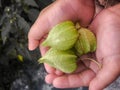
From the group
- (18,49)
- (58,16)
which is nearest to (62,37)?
(58,16)

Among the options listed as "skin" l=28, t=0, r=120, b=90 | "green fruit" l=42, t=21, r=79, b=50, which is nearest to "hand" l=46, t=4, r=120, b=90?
"skin" l=28, t=0, r=120, b=90

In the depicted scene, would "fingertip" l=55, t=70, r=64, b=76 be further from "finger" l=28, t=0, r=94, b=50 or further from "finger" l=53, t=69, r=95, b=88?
"finger" l=28, t=0, r=94, b=50

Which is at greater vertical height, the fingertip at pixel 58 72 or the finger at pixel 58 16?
the finger at pixel 58 16

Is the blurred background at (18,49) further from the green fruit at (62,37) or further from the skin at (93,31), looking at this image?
the green fruit at (62,37)

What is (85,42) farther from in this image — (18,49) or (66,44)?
(18,49)

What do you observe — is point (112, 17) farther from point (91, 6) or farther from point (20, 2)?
point (20, 2)

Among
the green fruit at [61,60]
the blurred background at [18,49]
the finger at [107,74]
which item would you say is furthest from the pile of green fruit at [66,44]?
the blurred background at [18,49]

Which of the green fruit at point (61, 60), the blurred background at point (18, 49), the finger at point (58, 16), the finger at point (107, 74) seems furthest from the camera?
the blurred background at point (18, 49)

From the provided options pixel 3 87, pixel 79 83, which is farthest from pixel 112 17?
pixel 3 87
